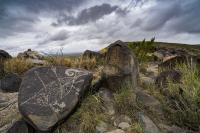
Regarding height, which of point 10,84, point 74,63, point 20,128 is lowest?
point 20,128

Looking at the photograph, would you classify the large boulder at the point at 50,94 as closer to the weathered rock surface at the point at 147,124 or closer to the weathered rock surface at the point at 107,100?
the weathered rock surface at the point at 107,100

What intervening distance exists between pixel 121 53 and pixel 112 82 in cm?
71

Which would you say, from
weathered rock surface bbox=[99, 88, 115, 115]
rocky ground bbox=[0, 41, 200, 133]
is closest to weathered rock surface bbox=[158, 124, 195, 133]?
rocky ground bbox=[0, 41, 200, 133]

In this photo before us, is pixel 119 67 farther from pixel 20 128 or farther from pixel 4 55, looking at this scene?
pixel 4 55

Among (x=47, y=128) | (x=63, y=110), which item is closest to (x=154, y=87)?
(x=63, y=110)

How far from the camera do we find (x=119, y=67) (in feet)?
19.6

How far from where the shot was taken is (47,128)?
460 centimetres

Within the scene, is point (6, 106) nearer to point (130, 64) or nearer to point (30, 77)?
point (30, 77)

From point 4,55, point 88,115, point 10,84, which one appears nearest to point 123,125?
point 88,115

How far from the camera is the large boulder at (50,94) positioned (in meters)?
4.74

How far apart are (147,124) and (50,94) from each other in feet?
6.39

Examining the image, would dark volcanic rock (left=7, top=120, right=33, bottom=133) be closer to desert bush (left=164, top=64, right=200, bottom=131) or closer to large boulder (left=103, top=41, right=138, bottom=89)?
→ large boulder (left=103, top=41, right=138, bottom=89)

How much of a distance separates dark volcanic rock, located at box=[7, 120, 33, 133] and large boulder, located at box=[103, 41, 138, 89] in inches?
78.9

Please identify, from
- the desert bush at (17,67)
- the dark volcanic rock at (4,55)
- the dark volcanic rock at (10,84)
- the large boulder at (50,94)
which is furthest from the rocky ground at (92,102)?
the dark volcanic rock at (4,55)
